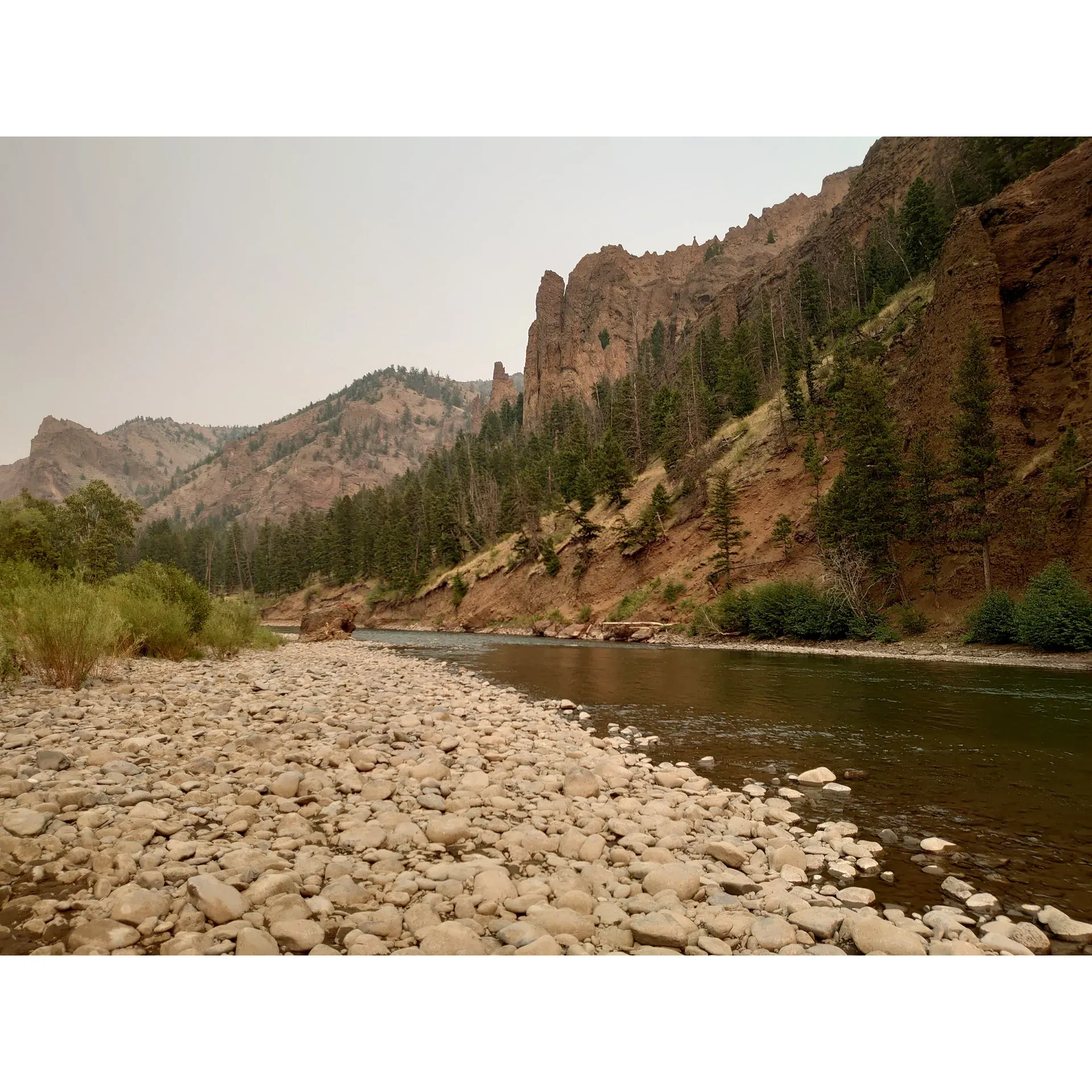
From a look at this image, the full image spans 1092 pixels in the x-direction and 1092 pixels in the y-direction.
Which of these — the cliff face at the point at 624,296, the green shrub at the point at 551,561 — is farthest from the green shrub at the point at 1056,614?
the cliff face at the point at 624,296

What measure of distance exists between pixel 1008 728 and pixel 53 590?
1714cm

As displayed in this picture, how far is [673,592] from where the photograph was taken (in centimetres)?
3819

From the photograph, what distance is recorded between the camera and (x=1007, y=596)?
866 inches

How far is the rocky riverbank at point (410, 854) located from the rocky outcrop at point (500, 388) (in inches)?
5570

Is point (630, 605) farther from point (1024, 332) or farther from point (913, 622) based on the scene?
point (1024, 332)

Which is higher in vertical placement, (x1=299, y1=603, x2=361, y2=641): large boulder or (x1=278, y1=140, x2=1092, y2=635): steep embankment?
(x1=278, y1=140, x2=1092, y2=635): steep embankment

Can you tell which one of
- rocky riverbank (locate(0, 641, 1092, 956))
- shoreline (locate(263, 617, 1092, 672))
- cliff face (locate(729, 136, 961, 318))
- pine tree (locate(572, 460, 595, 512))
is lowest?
shoreline (locate(263, 617, 1092, 672))

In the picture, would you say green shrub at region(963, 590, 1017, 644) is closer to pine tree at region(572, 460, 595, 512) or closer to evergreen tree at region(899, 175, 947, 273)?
pine tree at region(572, 460, 595, 512)

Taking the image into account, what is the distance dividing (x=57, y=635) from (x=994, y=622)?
27.8 meters

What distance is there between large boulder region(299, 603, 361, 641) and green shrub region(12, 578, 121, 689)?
24740 millimetres

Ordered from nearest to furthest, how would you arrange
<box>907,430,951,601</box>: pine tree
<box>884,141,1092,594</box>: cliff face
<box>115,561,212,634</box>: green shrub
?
1. <box>115,561,212,634</box>: green shrub
2. <box>884,141,1092,594</box>: cliff face
3. <box>907,430,951,601</box>: pine tree

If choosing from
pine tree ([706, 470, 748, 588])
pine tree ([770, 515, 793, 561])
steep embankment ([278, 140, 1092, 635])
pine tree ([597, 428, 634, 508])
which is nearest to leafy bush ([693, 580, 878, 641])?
pine tree ([706, 470, 748, 588])

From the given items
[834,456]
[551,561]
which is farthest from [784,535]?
[551,561]

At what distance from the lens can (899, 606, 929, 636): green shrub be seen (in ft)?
82.3
